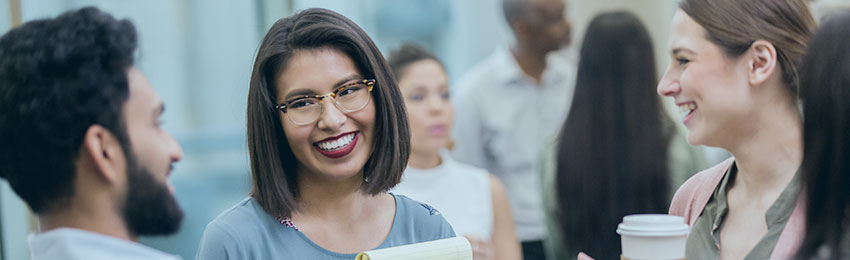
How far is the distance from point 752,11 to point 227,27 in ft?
9.01

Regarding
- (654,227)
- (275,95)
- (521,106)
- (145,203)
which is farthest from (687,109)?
(521,106)

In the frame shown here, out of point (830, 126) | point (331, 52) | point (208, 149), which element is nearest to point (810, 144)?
point (830, 126)

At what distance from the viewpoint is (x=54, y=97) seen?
4.07 ft

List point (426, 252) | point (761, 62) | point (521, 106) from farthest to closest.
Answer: point (521, 106), point (761, 62), point (426, 252)

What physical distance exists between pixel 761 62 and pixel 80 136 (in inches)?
50.6

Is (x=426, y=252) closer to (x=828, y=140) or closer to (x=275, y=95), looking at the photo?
(x=275, y=95)

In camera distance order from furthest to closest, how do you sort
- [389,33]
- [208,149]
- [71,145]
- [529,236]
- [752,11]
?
1. [389,33]
2. [208,149]
3. [529,236]
4. [752,11]
5. [71,145]

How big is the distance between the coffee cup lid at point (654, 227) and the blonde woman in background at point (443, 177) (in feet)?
3.51

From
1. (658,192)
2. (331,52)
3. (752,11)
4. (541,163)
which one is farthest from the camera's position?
(541,163)

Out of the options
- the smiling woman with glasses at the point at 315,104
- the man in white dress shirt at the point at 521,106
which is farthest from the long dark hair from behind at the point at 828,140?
the man in white dress shirt at the point at 521,106

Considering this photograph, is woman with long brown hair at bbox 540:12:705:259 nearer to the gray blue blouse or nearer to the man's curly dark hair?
the gray blue blouse

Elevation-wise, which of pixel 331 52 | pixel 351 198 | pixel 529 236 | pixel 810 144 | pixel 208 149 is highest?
pixel 331 52

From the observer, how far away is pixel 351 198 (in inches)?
65.7

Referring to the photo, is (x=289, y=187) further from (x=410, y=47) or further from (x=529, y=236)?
(x=529, y=236)
